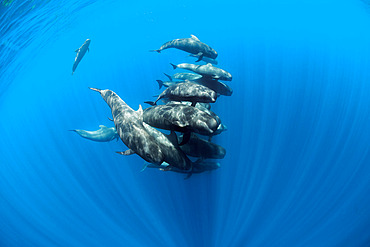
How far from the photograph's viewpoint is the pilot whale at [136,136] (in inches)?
152

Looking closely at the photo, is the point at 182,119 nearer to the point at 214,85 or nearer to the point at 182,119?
the point at 182,119

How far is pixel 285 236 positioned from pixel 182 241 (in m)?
4.37

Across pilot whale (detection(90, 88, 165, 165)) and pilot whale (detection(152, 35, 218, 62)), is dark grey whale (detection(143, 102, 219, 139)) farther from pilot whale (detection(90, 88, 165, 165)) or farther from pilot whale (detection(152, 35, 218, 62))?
pilot whale (detection(152, 35, 218, 62))

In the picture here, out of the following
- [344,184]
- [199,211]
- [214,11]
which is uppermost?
[214,11]

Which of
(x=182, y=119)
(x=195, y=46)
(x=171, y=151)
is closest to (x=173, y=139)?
(x=171, y=151)

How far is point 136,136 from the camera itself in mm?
4086

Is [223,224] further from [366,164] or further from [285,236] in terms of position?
[366,164]

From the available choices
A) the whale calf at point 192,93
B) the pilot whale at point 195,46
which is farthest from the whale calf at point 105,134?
the pilot whale at point 195,46

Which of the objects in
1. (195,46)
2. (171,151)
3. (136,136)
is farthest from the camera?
(195,46)

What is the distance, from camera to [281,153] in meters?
9.34

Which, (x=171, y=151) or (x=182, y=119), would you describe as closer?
(x=182, y=119)

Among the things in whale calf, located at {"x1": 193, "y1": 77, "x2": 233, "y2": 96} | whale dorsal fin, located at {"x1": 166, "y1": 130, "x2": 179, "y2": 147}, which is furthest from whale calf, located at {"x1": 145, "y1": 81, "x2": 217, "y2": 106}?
whale calf, located at {"x1": 193, "y1": 77, "x2": 233, "y2": 96}

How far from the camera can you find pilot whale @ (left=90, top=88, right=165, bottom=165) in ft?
12.7

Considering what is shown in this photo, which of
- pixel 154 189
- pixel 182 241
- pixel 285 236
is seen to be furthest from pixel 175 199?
pixel 285 236
